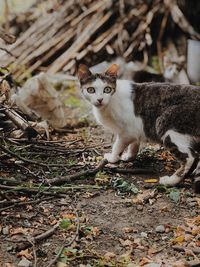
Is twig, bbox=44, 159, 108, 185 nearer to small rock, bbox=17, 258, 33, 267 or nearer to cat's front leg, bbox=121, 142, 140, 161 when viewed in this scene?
cat's front leg, bbox=121, 142, 140, 161

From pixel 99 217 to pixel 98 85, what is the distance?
1436mm

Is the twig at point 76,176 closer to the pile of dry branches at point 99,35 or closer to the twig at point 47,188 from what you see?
the twig at point 47,188

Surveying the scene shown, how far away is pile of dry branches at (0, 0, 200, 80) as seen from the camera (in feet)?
29.8

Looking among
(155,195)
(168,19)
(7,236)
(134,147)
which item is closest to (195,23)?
(168,19)

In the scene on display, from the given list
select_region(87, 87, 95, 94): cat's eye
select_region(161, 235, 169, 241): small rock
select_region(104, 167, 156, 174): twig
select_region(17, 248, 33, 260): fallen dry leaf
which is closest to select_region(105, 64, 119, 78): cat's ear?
select_region(87, 87, 95, 94): cat's eye

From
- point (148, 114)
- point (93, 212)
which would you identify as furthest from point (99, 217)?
point (148, 114)

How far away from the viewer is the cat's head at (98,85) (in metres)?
4.72

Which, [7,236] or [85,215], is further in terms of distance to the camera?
[85,215]

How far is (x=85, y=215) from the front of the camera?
13.1ft

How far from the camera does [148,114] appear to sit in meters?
4.83

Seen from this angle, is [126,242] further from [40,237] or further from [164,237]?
[40,237]

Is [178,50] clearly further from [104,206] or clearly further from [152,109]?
[104,206]

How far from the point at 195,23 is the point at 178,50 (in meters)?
0.70

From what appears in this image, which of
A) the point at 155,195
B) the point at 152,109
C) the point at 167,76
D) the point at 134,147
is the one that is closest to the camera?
the point at 155,195
